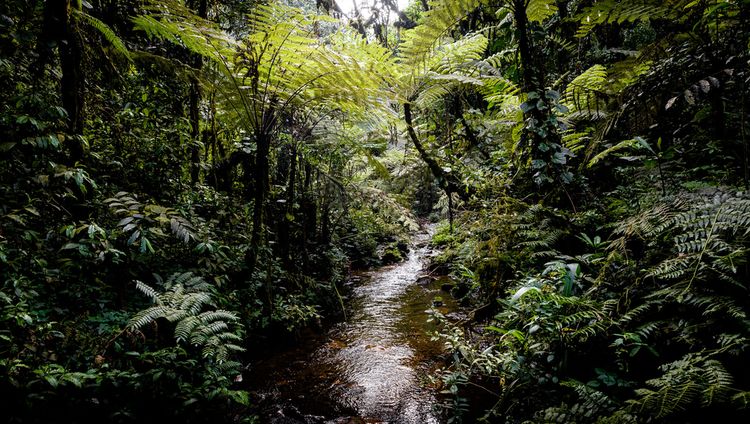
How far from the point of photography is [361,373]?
240 centimetres

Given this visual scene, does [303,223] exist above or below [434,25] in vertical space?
below

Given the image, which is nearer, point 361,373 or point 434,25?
point 361,373

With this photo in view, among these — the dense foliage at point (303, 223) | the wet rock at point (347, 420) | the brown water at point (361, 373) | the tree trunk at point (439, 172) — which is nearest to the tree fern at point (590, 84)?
the dense foliage at point (303, 223)

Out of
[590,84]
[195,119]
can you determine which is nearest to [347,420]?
[195,119]

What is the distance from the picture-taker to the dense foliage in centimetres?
145

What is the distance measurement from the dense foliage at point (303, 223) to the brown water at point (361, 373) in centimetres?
19

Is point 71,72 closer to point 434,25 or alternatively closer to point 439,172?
point 434,25

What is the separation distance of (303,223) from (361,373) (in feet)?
7.23

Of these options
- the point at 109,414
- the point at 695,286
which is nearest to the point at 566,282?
the point at 695,286

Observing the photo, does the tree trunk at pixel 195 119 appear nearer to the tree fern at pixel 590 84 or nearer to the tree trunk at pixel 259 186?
the tree trunk at pixel 259 186

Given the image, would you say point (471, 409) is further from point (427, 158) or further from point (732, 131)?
point (427, 158)

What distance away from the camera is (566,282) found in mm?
1751

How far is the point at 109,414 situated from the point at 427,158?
3805 mm

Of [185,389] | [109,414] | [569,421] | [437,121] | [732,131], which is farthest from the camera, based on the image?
[437,121]
